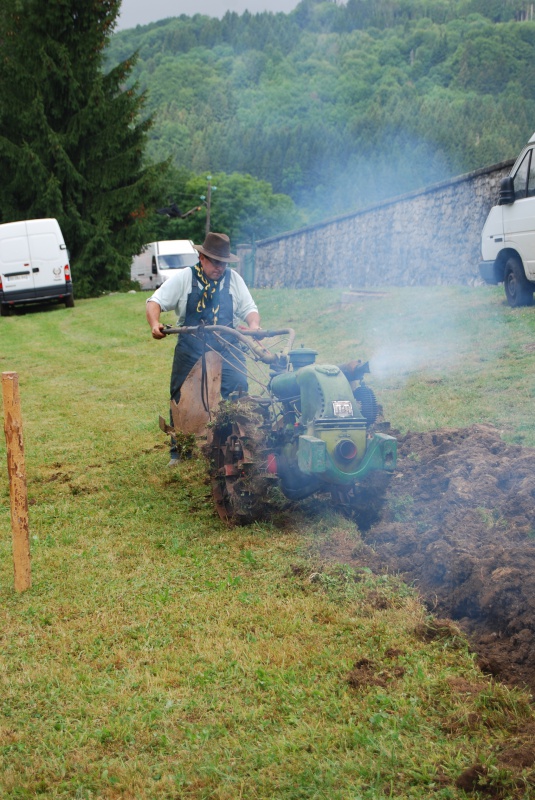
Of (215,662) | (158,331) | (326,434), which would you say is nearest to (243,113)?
(158,331)

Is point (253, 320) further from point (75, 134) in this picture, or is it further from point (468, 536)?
point (75, 134)

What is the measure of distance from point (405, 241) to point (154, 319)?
1675 cm

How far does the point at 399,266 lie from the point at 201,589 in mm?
18748

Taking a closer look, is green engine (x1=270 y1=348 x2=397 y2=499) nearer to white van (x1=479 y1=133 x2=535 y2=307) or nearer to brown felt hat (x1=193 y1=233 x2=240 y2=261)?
brown felt hat (x1=193 y1=233 x2=240 y2=261)

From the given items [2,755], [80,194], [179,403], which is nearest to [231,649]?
[2,755]

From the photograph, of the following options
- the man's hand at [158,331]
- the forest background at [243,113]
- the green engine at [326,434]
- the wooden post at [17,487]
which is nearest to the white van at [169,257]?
the forest background at [243,113]

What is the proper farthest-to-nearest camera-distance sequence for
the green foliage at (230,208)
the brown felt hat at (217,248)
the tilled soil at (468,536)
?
1. the green foliage at (230,208)
2. the brown felt hat at (217,248)
3. the tilled soil at (468,536)

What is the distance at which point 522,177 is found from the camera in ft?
42.2

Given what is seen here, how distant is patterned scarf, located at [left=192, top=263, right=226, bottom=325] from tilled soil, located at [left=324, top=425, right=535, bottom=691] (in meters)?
1.87

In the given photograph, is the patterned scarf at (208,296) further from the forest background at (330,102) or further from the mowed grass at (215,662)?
the forest background at (330,102)

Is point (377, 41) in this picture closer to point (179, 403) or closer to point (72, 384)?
point (72, 384)

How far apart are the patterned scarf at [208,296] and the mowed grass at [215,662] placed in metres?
1.43

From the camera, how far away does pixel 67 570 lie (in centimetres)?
581

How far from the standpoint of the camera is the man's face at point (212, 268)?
7332 mm
